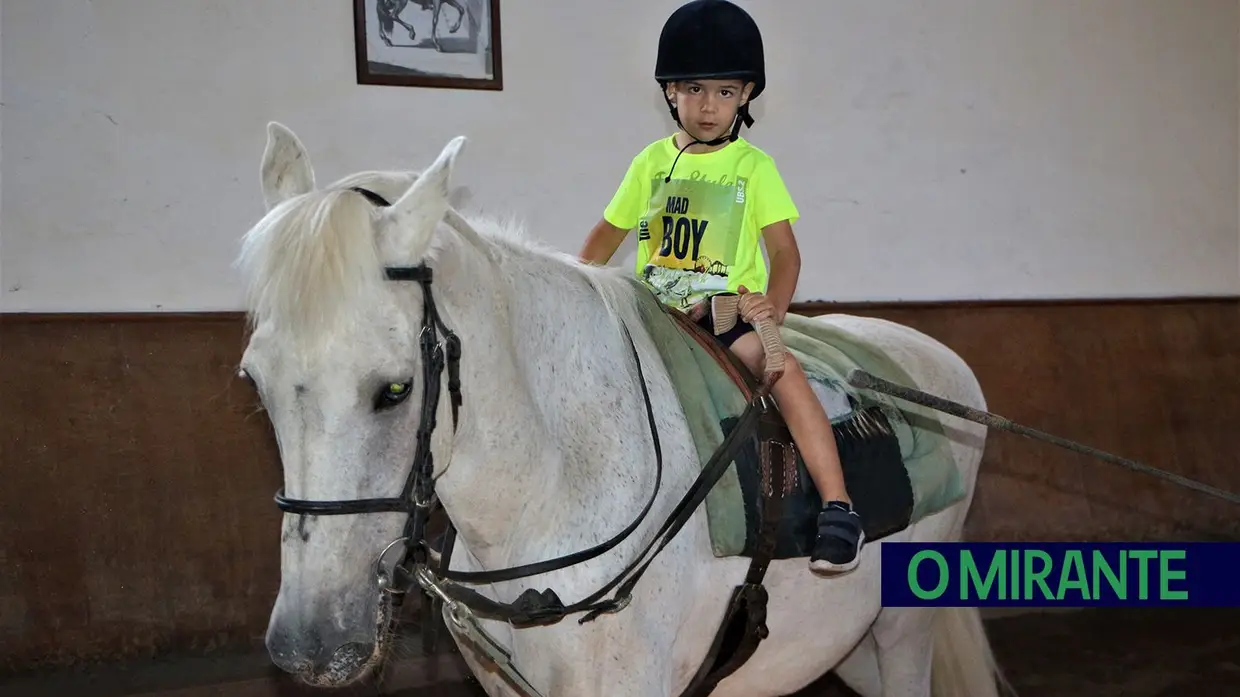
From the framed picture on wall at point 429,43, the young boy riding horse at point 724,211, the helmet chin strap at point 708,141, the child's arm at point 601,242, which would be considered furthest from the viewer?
the framed picture on wall at point 429,43

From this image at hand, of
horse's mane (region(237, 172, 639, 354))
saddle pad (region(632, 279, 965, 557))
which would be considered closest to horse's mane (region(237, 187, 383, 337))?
horse's mane (region(237, 172, 639, 354))

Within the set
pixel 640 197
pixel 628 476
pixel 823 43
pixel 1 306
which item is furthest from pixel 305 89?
pixel 628 476

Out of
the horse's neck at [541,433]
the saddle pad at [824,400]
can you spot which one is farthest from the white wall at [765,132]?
the horse's neck at [541,433]

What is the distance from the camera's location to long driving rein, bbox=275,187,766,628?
4.08 ft

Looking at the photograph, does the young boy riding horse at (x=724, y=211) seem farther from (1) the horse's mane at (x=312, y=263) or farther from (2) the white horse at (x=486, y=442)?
(1) the horse's mane at (x=312, y=263)

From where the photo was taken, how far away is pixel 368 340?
1188 mm

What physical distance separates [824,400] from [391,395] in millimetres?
1042

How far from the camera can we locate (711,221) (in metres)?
1.82

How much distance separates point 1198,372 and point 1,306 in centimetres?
526

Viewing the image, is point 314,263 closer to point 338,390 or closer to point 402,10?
point 338,390

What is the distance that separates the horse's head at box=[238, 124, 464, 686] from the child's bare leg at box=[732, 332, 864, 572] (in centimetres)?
76

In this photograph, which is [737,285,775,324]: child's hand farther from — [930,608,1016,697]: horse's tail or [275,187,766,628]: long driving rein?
[930,608,1016,697]: horse's tail

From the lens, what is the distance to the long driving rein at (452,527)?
1242mm

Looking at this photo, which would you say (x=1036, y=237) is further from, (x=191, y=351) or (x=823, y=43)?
(x=191, y=351)
